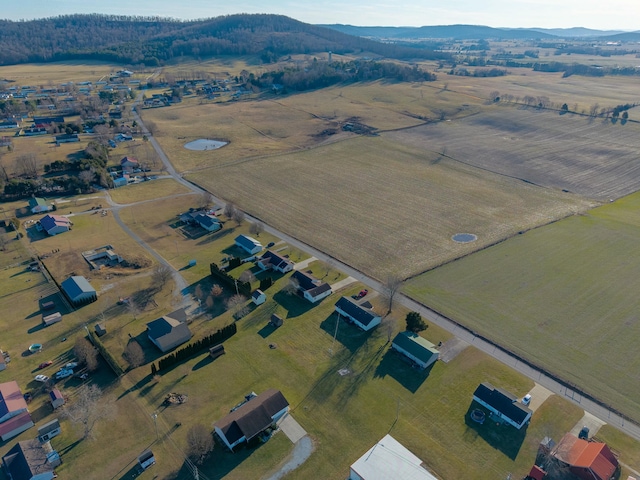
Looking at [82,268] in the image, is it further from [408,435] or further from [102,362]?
[408,435]

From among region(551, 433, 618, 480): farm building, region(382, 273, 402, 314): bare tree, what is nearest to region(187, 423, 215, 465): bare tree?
region(382, 273, 402, 314): bare tree

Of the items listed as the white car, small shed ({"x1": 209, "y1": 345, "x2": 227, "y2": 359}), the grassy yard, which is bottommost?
the grassy yard

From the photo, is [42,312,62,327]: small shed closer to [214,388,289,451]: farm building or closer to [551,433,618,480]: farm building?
[214,388,289,451]: farm building

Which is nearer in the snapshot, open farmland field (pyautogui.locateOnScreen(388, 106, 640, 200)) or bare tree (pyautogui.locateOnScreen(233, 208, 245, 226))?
bare tree (pyautogui.locateOnScreen(233, 208, 245, 226))

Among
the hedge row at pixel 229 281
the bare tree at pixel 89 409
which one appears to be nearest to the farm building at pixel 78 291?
the bare tree at pixel 89 409

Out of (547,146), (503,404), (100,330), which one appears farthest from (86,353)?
(547,146)

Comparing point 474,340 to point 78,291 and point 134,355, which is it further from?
point 78,291
